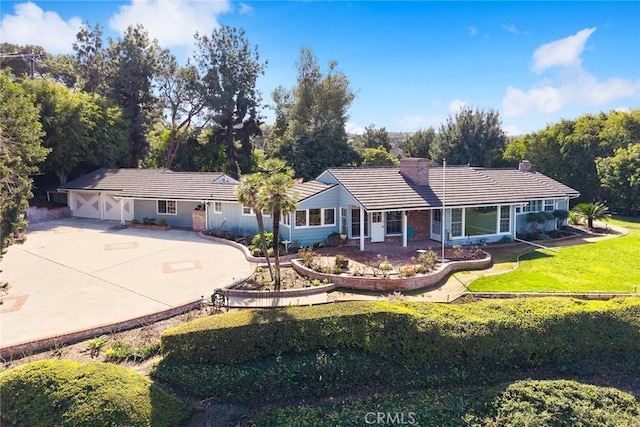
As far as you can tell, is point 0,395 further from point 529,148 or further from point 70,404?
point 529,148

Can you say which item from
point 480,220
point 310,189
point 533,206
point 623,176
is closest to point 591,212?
point 533,206

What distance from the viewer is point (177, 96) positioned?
4516cm

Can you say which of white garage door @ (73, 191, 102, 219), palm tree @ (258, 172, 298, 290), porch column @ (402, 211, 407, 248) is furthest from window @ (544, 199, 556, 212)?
white garage door @ (73, 191, 102, 219)

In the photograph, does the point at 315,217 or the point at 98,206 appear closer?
the point at 315,217

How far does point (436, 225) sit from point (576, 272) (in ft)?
22.9

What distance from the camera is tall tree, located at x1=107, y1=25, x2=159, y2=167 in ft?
136

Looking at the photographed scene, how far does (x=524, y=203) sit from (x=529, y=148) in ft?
70.4

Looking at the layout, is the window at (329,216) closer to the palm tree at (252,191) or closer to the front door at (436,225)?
the front door at (436,225)

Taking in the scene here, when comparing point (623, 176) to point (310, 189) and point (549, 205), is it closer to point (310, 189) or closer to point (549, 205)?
point (549, 205)

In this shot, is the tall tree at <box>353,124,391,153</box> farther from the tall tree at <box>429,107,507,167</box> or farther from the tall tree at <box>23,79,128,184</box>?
the tall tree at <box>23,79,128,184</box>

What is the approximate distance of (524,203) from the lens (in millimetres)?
22672

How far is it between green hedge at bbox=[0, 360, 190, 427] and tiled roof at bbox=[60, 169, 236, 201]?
52.4 ft

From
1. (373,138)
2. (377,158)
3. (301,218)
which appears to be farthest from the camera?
(373,138)

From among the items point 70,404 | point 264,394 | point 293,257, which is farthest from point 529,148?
point 70,404
